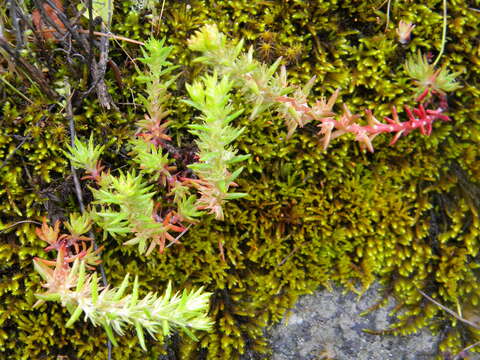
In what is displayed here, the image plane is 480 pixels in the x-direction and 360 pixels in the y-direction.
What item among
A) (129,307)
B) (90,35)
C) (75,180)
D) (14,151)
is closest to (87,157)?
(75,180)

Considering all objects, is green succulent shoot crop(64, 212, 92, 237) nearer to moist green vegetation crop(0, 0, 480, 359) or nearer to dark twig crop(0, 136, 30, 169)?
moist green vegetation crop(0, 0, 480, 359)

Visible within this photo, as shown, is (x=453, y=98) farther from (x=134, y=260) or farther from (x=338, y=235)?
(x=134, y=260)

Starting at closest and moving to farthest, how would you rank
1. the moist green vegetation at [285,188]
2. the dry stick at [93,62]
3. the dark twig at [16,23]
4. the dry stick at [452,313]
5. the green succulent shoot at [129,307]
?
the green succulent shoot at [129,307] < the dark twig at [16,23] < the dry stick at [93,62] < the moist green vegetation at [285,188] < the dry stick at [452,313]

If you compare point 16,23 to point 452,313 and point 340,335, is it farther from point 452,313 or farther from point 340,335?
point 452,313

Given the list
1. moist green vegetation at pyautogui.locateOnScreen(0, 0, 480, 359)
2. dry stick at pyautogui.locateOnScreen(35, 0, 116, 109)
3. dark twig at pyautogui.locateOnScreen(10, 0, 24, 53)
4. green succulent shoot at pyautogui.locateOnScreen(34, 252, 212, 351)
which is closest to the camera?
green succulent shoot at pyautogui.locateOnScreen(34, 252, 212, 351)

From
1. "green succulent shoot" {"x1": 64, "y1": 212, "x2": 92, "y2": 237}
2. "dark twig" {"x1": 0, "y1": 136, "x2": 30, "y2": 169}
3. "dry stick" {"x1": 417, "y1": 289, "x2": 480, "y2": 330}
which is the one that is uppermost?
"dark twig" {"x1": 0, "y1": 136, "x2": 30, "y2": 169}

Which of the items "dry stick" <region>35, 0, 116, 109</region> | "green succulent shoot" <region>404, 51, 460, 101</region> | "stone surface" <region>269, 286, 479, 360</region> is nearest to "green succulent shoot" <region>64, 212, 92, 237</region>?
"dry stick" <region>35, 0, 116, 109</region>

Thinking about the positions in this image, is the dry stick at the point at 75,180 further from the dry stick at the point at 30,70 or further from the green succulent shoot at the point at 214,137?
the green succulent shoot at the point at 214,137

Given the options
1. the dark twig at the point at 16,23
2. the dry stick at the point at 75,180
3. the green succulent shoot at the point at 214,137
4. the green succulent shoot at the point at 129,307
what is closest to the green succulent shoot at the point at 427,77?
the green succulent shoot at the point at 214,137
